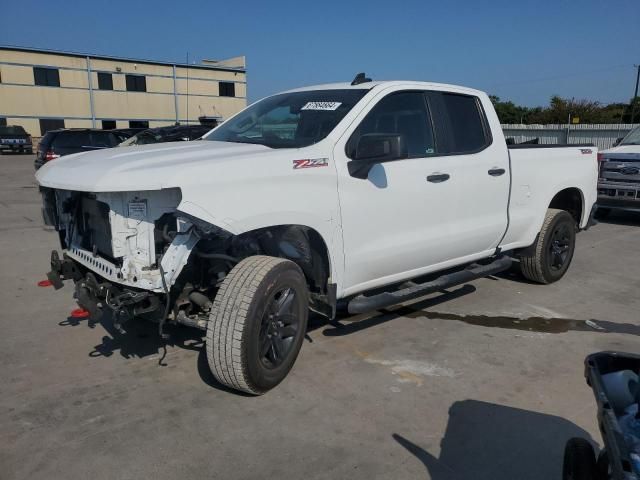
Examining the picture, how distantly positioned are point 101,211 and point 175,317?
2.77 feet

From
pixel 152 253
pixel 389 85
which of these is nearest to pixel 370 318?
pixel 389 85

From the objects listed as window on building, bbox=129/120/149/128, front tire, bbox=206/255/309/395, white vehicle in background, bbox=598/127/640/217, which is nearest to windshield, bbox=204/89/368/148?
front tire, bbox=206/255/309/395

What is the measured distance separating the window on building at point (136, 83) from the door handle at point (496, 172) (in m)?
43.5

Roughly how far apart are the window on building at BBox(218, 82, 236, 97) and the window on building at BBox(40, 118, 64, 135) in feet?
43.3

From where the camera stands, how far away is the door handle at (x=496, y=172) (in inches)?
199

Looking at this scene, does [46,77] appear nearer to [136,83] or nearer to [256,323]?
[136,83]

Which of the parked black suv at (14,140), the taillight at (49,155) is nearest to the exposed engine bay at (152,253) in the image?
the taillight at (49,155)

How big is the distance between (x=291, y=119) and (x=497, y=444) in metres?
2.77

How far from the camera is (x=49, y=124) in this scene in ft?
136

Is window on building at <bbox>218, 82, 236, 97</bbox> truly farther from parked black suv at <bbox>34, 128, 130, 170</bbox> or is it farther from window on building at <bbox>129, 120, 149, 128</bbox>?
parked black suv at <bbox>34, 128, 130, 170</bbox>

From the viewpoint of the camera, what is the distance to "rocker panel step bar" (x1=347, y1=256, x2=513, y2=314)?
411 cm

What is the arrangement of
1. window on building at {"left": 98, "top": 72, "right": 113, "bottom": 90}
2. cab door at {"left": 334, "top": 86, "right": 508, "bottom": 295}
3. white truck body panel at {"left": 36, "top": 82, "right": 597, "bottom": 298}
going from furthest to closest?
window on building at {"left": 98, "top": 72, "right": 113, "bottom": 90}, cab door at {"left": 334, "top": 86, "right": 508, "bottom": 295}, white truck body panel at {"left": 36, "top": 82, "right": 597, "bottom": 298}

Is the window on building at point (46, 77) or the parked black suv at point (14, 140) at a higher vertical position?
the window on building at point (46, 77)

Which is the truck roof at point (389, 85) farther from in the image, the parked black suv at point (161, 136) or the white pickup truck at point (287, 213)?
the parked black suv at point (161, 136)
